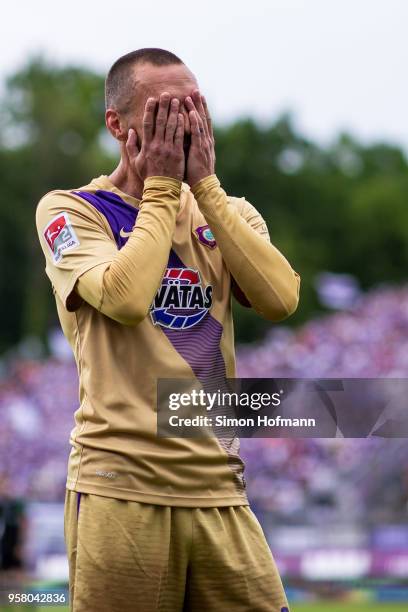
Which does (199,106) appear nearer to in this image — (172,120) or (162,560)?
(172,120)

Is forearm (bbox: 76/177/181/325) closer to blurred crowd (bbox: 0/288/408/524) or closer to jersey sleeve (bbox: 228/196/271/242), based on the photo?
jersey sleeve (bbox: 228/196/271/242)

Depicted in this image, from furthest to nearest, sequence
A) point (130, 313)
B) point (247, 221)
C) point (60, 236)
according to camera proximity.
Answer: point (247, 221), point (60, 236), point (130, 313)

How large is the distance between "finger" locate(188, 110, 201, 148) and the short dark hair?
22 centimetres

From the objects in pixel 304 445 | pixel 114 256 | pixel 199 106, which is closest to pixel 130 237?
pixel 114 256

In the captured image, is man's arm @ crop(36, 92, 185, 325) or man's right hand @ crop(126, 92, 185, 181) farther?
man's right hand @ crop(126, 92, 185, 181)

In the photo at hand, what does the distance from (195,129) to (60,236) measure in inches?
19.3

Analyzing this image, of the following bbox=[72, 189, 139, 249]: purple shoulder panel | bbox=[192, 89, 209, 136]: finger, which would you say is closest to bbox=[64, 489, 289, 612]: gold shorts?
bbox=[72, 189, 139, 249]: purple shoulder panel

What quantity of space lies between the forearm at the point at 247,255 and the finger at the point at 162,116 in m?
0.18

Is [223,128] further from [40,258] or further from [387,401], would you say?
[387,401]

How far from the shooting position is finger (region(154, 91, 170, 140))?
321 cm

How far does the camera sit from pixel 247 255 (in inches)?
127

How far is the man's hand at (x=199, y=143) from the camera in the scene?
10.6 feet

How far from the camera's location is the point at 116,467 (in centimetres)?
316

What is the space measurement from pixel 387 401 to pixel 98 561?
3.12 ft
